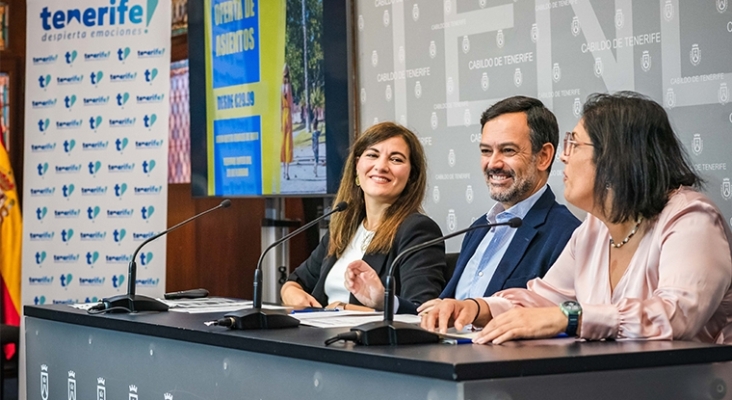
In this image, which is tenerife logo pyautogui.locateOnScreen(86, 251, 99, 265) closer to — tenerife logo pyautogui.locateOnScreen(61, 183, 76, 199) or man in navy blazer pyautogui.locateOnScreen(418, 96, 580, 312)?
tenerife logo pyautogui.locateOnScreen(61, 183, 76, 199)

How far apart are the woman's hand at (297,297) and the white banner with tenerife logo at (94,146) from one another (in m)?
1.67

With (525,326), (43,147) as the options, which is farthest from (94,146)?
(525,326)

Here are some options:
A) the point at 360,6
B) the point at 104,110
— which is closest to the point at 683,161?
the point at 360,6

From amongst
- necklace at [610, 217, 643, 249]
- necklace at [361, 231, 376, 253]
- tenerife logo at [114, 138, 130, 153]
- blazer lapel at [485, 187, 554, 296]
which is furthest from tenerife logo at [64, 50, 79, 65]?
necklace at [610, 217, 643, 249]

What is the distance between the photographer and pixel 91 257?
541cm

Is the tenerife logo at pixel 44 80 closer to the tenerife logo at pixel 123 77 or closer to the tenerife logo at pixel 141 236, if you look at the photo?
the tenerife logo at pixel 123 77

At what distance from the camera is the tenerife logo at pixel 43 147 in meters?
5.52

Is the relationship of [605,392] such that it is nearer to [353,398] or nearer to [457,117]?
[353,398]

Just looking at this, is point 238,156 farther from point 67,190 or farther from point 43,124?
point 43,124

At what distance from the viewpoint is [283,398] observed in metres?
2.13

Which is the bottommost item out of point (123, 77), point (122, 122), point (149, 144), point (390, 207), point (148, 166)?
point (390, 207)

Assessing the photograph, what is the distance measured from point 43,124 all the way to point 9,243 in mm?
750

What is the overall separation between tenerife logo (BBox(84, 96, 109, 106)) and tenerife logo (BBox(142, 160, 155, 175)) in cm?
41

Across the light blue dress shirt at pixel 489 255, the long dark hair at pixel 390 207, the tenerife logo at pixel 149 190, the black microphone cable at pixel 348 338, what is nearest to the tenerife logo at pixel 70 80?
the tenerife logo at pixel 149 190
